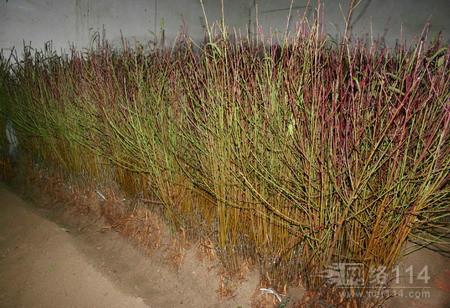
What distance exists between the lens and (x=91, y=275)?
5.97 feet

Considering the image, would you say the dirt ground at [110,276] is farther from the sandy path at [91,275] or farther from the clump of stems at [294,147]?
the clump of stems at [294,147]

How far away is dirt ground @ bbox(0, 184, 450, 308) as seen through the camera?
1.50 metres

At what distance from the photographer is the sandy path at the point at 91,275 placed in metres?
1.64

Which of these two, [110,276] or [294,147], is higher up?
[294,147]

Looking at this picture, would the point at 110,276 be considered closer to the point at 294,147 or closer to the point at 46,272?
the point at 46,272

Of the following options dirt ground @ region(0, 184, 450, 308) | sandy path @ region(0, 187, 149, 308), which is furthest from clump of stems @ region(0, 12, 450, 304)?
sandy path @ region(0, 187, 149, 308)

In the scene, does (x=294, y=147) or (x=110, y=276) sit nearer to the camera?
(x=294, y=147)

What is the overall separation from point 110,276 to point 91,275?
11 cm

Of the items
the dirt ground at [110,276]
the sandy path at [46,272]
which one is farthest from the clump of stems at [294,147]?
the sandy path at [46,272]

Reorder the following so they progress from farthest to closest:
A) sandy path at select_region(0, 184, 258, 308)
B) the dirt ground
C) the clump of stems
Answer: sandy path at select_region(0, 184, 258, 308) → the dirt ground → the clump of stems

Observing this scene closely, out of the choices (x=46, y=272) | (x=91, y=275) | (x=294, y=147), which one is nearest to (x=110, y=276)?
(x=91, y=275)

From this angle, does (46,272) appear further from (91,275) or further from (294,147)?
(294,147)

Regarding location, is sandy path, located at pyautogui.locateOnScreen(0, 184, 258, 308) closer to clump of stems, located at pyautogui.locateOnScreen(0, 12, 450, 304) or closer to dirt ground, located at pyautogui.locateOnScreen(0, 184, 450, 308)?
dirt ground, located at pyautogui.locateOnScreen(0, 184, 450, 308)

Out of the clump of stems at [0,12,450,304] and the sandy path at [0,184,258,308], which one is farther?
the sandy path at [0,184,258,308]
